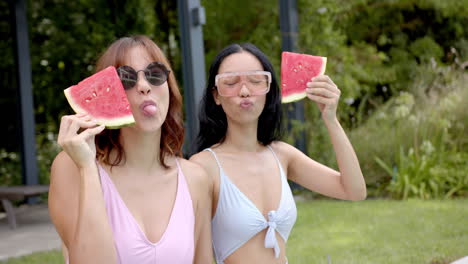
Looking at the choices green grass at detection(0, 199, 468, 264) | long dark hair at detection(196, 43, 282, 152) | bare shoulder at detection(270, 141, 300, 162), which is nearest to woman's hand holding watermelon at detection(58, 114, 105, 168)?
long dark hair at detection(196, 43, 282, 152)

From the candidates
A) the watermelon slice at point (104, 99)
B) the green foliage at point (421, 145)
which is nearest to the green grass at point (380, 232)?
the green foliage at point (421, 145)

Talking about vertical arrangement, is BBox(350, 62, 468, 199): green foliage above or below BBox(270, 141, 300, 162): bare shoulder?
below

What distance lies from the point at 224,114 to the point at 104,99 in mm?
793

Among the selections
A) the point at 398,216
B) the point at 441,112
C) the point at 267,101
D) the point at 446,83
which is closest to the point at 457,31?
the point at 446,83

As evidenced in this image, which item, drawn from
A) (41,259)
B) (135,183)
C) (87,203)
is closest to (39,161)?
(41,259)

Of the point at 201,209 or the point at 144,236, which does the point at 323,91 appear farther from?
the point at 144,236

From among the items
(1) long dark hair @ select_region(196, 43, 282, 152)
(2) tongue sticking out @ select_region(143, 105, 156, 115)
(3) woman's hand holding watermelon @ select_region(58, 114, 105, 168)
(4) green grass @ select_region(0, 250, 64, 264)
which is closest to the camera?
(3) woman's hand holding watermelon @ select_region(58, 114, 105, 168)

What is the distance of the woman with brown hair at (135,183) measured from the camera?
1882mm

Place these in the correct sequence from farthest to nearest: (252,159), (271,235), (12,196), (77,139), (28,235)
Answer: (12,196) < (28,235) < (252,159) < (271,235) < (77,139)

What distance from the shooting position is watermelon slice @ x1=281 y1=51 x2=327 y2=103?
266 cm

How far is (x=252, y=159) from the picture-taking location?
2.62 m

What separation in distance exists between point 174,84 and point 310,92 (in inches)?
22.5

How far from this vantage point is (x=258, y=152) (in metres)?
2.68

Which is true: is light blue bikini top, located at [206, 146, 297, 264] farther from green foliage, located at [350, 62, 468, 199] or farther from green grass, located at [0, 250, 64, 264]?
green foliage, located at [350, 62, 468, 199]
